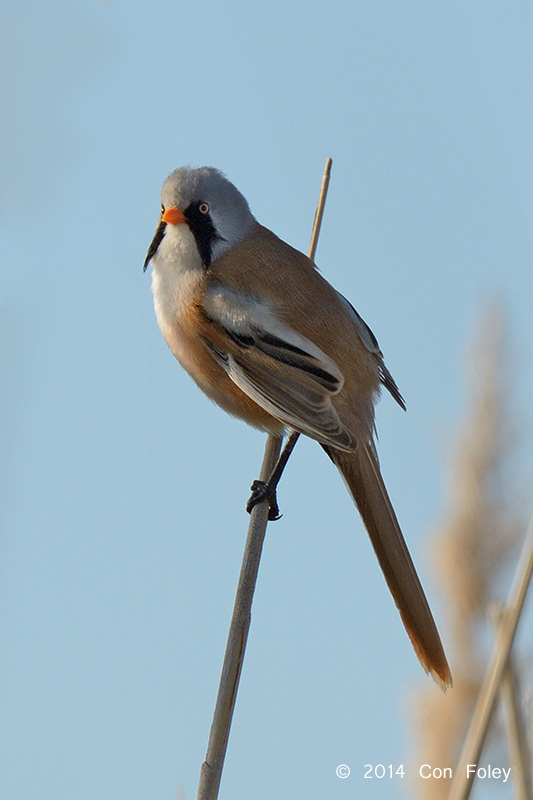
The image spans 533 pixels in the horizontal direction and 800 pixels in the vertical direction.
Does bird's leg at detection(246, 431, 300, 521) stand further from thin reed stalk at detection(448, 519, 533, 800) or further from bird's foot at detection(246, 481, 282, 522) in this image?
thin reed stalk at detection(448, 519, 533, 800)

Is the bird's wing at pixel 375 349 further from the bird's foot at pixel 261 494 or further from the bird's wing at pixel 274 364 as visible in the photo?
the bird's foot at pixel 261 494

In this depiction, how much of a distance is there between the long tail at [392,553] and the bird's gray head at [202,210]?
69 cm

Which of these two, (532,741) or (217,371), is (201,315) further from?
(532,741)

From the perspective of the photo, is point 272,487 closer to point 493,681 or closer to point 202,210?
point 202,210

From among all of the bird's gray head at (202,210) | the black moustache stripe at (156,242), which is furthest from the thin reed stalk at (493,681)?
the black moustache stripe at (156,242)

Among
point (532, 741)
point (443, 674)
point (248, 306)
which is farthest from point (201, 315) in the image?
point (532, 741)

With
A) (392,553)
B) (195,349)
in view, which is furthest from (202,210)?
(392,553)

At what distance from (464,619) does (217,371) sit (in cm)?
105

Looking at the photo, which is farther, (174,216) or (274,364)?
(174,216)

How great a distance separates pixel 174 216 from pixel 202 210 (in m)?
0.09

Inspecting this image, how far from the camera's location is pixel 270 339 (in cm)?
263

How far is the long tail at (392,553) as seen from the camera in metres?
2.25

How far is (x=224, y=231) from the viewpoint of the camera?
2.86 meters

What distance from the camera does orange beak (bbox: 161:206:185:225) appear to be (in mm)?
2768
